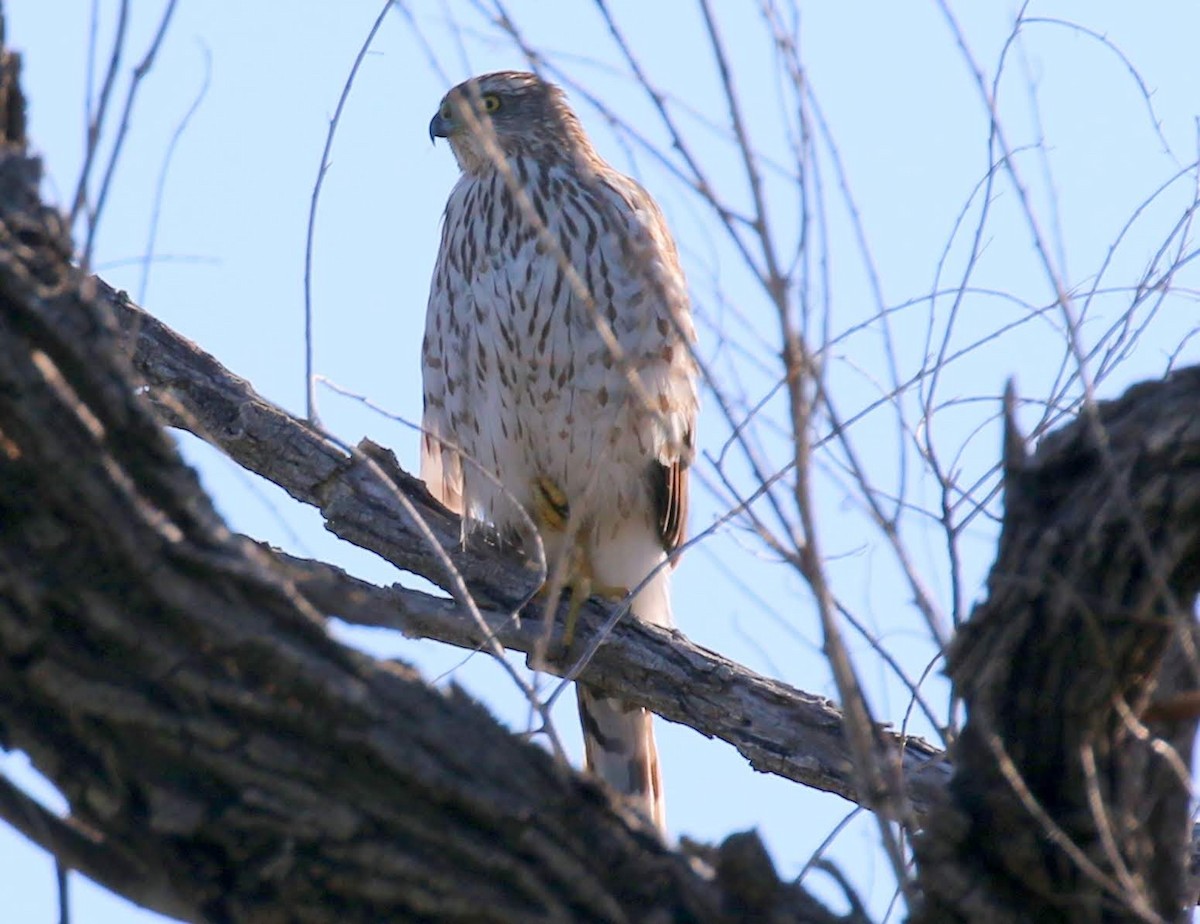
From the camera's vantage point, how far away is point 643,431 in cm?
473

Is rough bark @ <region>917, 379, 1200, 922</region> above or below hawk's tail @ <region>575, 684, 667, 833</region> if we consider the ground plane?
below

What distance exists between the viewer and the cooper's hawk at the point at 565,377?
4.50 meters

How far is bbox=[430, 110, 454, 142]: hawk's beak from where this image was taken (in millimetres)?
5126

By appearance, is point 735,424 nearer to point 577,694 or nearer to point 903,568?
point 903,568

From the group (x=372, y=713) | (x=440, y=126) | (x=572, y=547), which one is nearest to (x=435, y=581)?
(x=572, y=547)

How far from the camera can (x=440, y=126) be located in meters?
5.16

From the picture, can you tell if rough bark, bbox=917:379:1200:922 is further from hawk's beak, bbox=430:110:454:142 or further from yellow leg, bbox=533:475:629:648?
hawk's beak, bbox=430:110:454:142

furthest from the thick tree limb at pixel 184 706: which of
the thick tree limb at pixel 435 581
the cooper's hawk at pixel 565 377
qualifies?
the cooper's hawk at pixel 565 377

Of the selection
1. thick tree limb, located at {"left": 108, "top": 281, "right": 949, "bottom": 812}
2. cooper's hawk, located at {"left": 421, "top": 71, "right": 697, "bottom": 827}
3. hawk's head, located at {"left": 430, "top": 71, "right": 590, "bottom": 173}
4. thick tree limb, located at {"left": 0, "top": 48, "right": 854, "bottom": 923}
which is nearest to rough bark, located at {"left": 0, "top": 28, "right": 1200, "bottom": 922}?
thick tree limb, located at {"left": 0, "top": 48, "right": 854, "bottom": 923}

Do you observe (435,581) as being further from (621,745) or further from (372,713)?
(372,713)

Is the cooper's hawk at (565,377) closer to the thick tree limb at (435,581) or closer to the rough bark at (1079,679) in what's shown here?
the thick tree limb at (435,581)

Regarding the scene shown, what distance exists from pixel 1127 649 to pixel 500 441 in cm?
310

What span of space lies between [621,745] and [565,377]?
1.14 m

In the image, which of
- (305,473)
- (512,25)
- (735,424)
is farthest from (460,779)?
(305,473)
